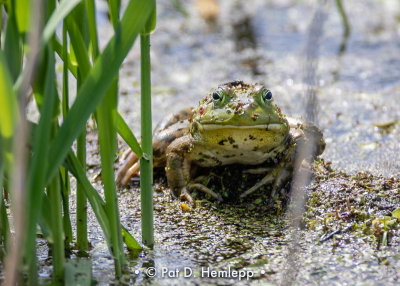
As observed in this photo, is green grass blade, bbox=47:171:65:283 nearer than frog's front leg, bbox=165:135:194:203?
Yes

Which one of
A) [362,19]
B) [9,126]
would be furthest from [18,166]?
[362,19]

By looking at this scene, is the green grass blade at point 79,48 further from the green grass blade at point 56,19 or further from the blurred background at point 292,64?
the blurred background at point 292,64

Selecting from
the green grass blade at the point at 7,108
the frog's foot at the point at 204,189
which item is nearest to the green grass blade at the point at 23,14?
the green grass blade at the point at 7,108

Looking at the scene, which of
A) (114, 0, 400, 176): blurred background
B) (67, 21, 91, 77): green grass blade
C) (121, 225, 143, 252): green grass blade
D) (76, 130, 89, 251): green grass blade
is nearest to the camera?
(67, 21, 91, 77): green grass blade

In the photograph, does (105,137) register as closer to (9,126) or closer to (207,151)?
(9,126)

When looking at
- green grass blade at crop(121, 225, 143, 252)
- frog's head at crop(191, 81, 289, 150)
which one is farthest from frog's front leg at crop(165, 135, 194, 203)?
green grass blade at crop(121, 225, 143, 252)

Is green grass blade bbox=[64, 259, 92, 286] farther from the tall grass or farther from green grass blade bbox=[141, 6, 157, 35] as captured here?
green grass blade bbox=[141, 6, 157, 35]

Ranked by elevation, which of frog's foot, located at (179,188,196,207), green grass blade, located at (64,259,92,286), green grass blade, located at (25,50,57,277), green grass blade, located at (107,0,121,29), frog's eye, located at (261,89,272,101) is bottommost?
green grass blade, located at (64,259,92,286)

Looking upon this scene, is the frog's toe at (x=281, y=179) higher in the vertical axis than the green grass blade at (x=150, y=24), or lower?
lower
